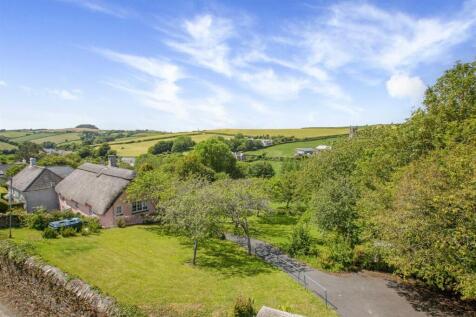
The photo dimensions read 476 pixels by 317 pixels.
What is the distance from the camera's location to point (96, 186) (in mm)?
39250

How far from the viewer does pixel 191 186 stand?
32.0 meters

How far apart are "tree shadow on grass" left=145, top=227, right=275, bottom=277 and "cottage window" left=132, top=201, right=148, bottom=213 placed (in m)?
7.67

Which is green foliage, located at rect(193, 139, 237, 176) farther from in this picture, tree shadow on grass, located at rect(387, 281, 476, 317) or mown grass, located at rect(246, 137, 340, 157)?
tree shadow on grass, located at rect(387, 281, 476, 317)

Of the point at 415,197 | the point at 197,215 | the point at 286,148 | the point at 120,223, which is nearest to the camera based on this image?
the point at 415,197

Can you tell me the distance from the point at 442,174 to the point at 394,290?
919cm

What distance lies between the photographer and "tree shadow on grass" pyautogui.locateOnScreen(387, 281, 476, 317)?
1885 cm

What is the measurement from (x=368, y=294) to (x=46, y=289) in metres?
19.7

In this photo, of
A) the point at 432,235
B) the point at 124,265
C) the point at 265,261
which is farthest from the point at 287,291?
the point at 124,265

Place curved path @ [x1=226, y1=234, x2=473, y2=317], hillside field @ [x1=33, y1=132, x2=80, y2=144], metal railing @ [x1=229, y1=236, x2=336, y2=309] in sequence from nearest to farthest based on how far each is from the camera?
curved path @ [x1=226, y1=234, x2=473, y2=317] < metal railing @ [x1=229, y1=236, x2=336, y2=309] < hillside field @ [x1=33, y1=132, x2=80, y2=144]

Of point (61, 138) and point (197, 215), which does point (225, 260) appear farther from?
point (61, 138)

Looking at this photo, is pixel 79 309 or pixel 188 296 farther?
pixel 188 296

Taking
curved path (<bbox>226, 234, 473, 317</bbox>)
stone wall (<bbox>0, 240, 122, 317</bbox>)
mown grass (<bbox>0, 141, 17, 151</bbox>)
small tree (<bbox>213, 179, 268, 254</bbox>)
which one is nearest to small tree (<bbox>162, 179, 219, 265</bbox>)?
small tree (<bbox>213, 179, 268, 254</bbox>)

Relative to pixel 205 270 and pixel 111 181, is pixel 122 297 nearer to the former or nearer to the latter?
pixel 205 270

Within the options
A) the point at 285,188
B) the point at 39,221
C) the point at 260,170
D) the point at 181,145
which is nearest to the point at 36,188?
the point at 39,221
